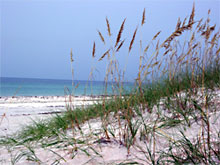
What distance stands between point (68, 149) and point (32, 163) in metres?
0.30

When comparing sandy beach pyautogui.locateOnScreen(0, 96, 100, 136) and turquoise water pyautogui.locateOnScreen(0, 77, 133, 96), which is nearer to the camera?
turquoise water pyautogui.locateOnScreen(0, 77, 133, 96)

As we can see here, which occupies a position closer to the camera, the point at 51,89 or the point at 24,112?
the point at 24,112

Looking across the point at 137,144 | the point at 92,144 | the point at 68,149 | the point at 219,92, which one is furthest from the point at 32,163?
the point at 219,92

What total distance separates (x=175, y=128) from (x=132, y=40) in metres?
0.90

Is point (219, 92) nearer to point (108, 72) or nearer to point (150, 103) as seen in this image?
point (150, 103)

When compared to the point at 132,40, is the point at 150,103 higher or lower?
lower

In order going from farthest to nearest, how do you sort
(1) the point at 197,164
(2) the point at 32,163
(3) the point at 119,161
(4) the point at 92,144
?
(4) the point at 92,144 → (2) the point at 32,163 → (3) the point at 119,161 → (1) the point at 197,164

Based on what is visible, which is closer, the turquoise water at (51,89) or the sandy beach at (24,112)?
the turquoise water at (51,89)

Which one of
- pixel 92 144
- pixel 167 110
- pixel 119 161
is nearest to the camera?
pixel 119 161

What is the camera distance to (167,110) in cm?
251

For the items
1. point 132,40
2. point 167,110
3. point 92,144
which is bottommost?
point 92,144

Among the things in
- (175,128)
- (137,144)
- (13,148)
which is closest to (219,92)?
(175,128)

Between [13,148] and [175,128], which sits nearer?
[175,128]

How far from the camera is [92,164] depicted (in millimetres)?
1578
